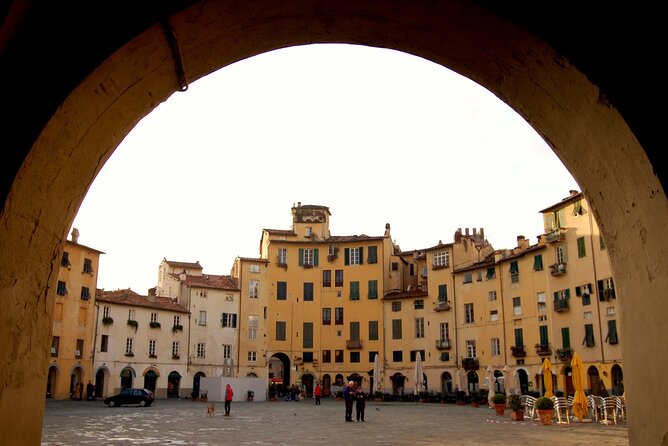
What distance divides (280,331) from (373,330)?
34.5 ft

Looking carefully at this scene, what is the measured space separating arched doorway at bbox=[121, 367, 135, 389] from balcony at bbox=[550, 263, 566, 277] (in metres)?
40.9

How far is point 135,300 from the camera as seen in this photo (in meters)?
64.6

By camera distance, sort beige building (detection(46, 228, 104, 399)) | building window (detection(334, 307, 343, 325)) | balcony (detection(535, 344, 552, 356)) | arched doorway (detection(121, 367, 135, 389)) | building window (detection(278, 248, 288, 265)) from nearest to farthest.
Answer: balcony (detection(535, 344, 552, 356)) → beige building (detection(46, 228, 104, 399)) → arched doorway (detection(121, 367, 135, 389)) → building window (detection(334, 307, 343, 325)) → building window (detection(278, 248, 288, 265))

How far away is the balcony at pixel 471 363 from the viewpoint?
194 ft

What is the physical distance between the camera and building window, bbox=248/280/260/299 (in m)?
71.7

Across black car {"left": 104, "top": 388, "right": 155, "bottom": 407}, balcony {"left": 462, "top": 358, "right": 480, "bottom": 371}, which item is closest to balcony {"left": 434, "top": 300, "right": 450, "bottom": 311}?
balcony {"left": 462, "top": 358, "right": 480, "bottom": 371}

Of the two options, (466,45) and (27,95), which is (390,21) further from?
(27,95)

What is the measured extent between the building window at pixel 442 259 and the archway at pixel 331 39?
60787mm

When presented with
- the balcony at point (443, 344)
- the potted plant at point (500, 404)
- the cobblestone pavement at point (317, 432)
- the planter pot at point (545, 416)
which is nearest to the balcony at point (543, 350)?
the balcony at point (443, 344)

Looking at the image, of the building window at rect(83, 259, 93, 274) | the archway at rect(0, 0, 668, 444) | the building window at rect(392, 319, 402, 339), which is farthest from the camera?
the building window at rect(392, 319, 402, 339)

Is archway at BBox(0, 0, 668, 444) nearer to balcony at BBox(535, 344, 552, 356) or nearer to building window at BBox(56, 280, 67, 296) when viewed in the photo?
balcony at BBox(535, 344, 552, 356)

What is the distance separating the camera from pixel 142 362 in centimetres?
6338

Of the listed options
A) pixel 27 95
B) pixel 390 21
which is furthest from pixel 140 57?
pixel 390 21

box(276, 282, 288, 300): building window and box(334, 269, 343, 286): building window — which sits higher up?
box(334, 269, 343, 286): building window
